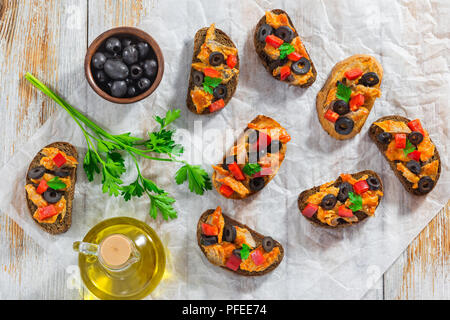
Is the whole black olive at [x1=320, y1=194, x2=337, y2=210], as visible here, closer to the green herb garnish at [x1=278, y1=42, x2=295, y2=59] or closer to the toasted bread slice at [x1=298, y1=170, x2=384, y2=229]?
the toasted bread slice at [x1=298, y1=170, x2=384, y2=229]


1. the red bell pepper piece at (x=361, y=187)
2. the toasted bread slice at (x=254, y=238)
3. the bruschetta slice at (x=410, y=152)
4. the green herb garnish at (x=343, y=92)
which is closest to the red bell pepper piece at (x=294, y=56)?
the green herb garnish at (x=343, y=92)

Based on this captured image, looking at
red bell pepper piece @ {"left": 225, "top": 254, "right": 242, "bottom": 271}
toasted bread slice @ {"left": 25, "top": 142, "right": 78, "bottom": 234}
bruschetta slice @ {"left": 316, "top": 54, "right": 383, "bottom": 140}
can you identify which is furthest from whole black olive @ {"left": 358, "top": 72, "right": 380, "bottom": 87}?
toasted bread slice @ {"left": 25, "top": 142, "right": 78, "bottom": 234}

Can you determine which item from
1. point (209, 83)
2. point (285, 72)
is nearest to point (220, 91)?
point (209, 83)

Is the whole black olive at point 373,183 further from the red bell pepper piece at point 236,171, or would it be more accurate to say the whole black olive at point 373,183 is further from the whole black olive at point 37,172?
the whole black olive at point 37,172

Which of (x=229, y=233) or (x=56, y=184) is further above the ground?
(x=56, y=184)

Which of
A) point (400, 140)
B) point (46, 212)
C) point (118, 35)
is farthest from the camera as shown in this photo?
point (400, 140)

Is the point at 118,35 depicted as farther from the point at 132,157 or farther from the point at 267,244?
the point at 267,244
